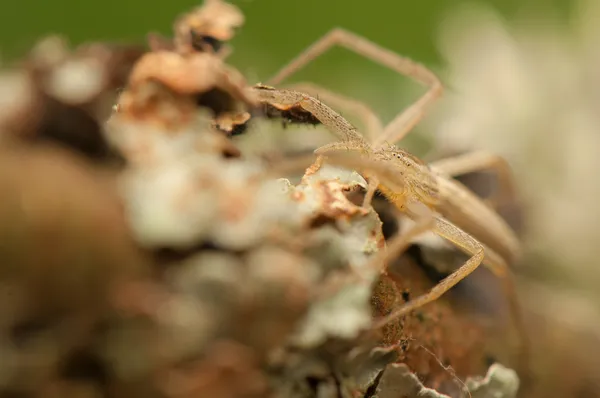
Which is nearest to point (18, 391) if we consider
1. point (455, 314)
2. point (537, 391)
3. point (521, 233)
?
point (455, 314)

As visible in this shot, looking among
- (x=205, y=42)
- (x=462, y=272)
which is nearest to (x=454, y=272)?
(x=462, y=272)

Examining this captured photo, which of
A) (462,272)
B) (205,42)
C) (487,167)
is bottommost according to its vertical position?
(487,167)

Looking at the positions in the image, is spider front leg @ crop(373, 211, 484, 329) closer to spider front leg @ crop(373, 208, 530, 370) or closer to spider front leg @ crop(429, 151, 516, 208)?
spider front leg @ crop(373, 208, 530, 370)

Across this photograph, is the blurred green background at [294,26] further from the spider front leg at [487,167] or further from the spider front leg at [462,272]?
the spider front leg at [462,272]

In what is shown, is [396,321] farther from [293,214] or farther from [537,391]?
[537,391]

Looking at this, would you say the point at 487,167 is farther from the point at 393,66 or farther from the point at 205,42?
the point at 205,42
